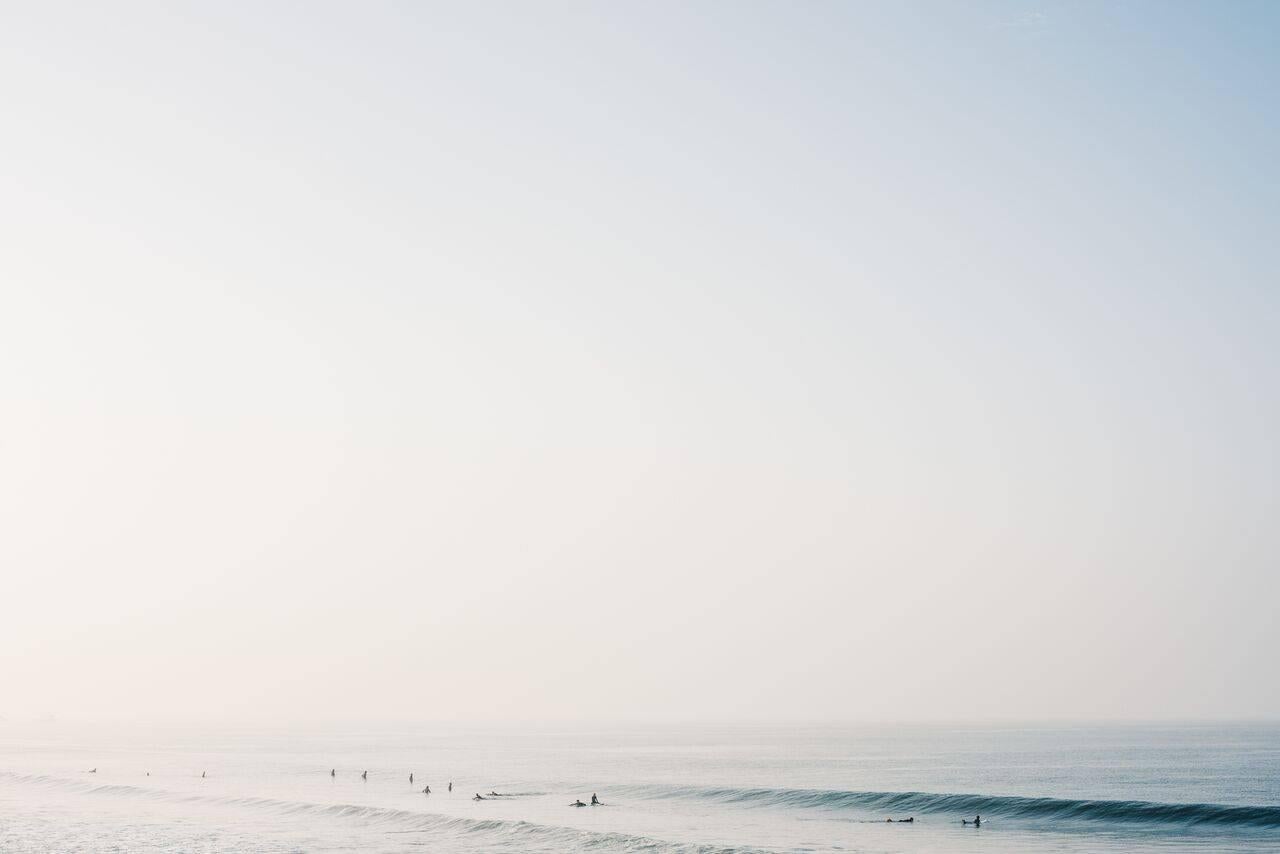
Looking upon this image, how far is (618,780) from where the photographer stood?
13050 centimetres

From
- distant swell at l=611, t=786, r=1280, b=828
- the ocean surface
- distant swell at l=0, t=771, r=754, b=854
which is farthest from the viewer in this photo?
distant swell at l=611, t=786, r=1280, b=828

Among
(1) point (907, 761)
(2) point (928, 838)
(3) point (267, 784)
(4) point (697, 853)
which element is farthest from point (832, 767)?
(4) point (697, 853)

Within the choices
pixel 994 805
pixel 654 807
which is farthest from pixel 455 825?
pixel 994 805

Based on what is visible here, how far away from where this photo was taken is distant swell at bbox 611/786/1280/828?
82.1 m

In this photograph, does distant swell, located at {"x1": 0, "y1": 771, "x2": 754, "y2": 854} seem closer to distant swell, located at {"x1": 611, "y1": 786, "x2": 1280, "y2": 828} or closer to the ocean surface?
the ocean surface

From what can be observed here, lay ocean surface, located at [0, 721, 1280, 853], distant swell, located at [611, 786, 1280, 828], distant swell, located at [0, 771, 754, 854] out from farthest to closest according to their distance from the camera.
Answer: distant swell, located at [611, 786, 1280, 828] → ocean surface, located at [0, 721, 1280, 853] → distant swell, located at [0, 771, 754, 854]

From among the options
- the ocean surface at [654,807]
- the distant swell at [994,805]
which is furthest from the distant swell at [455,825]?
the distant swell at [994,805]

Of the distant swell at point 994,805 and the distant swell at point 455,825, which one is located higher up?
the distant swell at point 994,805

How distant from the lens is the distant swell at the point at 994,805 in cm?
8212

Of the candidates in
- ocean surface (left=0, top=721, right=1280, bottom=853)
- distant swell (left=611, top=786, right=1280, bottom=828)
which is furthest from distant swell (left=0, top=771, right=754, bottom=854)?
distant swell (left=611, top=786, right=1280, bottom=828)

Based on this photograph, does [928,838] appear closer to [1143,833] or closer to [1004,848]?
[1004,848]

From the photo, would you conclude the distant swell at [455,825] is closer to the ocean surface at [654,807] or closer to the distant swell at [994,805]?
the ocean surface at [654,807]

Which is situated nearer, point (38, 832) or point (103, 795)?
point (38, 832)

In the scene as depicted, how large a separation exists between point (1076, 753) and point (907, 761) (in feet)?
135
